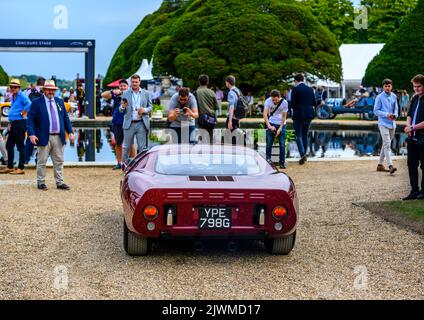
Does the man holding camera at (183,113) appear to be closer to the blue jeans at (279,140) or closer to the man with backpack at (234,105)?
the man with backpack at (234,105)

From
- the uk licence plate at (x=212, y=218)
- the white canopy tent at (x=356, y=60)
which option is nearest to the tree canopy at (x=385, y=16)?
the white canopy tent at (x=356, y=60)

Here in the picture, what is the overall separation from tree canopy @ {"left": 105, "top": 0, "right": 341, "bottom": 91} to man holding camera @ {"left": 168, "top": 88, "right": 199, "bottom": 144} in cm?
3062

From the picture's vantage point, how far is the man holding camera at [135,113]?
534 inches

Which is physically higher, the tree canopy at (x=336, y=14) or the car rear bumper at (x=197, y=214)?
the tree canopy at (x=336, y=14)

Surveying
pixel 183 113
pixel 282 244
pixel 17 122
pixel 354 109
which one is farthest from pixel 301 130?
pixel 354 109

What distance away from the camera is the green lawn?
932 cm

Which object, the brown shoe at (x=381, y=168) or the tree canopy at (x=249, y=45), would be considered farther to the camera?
the tree canopy at (x=249, y=45)

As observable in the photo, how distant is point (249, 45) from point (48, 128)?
34.0 metres

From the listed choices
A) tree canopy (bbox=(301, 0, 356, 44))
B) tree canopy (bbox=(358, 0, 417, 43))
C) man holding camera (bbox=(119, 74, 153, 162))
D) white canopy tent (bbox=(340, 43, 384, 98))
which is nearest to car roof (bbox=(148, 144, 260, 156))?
man holding camera (bbox=(119, 74, 153, 162))

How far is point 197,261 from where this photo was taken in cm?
703

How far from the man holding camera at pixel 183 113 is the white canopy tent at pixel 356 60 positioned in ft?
121

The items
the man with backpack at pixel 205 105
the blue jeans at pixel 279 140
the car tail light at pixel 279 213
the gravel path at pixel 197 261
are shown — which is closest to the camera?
the gravel path at pixel 197 261
